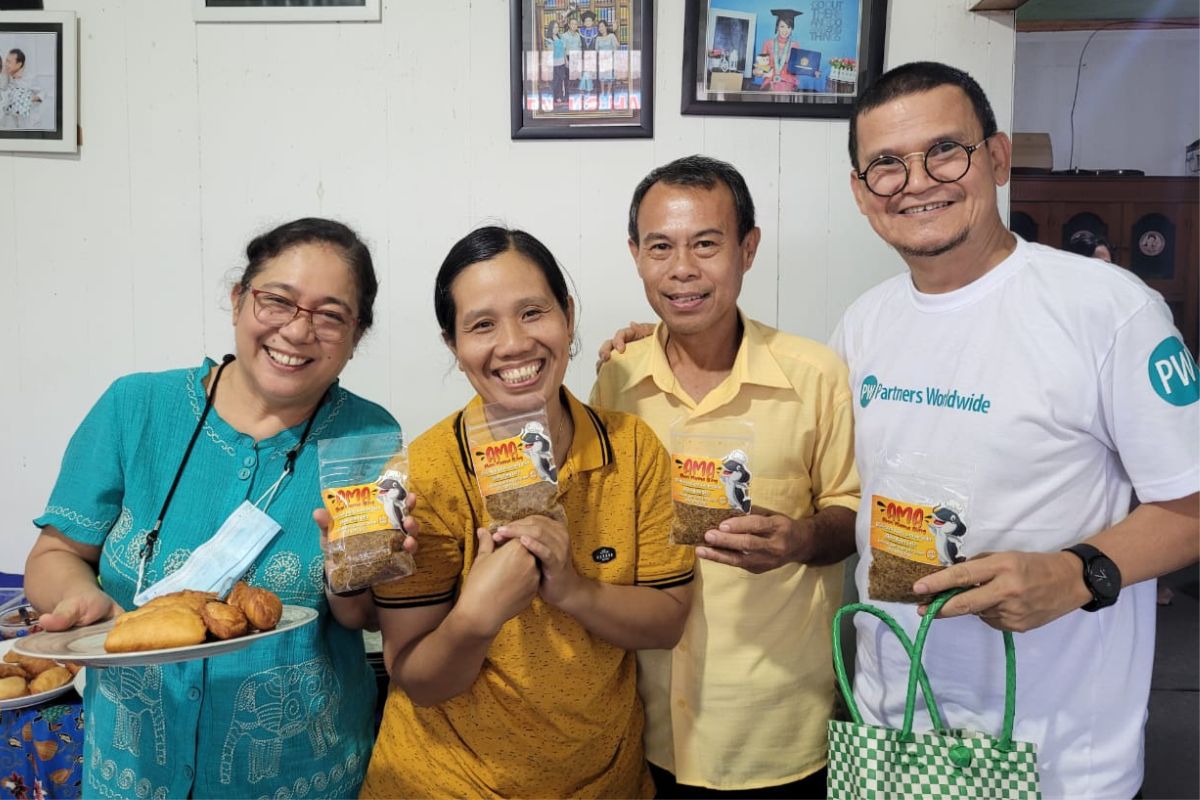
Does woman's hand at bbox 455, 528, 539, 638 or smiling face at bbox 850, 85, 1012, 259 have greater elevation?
smiling face at bbox 850, 85, 1012, 259

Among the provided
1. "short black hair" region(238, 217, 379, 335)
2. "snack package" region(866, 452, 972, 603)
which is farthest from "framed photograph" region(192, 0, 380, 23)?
"snack package" region(866, 452, 972, 603)

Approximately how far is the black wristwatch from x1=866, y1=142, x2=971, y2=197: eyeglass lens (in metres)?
0.71

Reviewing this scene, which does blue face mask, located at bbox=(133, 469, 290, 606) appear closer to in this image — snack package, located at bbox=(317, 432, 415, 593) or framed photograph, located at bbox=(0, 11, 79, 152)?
snack package, located at bbox=(317, 432, 415, 593)

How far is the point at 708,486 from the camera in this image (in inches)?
56.5

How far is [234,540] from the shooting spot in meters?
1.52

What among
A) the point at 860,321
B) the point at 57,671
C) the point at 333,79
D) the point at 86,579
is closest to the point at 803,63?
the point at 860,321

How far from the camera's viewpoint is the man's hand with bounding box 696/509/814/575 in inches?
56.8

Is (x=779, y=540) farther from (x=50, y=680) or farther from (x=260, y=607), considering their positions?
(x=50, y=680)

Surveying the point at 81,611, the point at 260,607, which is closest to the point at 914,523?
the point at 260,607

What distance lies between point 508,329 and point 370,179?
1.48m

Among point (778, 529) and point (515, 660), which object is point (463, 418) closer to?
point (515, 660)

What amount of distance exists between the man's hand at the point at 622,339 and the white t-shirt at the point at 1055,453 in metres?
0.61

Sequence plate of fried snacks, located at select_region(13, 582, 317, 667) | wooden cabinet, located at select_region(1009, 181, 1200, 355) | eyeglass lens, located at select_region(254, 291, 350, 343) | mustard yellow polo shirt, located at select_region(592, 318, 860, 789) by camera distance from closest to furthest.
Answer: plate of fried snacks, located at select_region(13, 582, 317, 667) < eyeglass lens, located at select_region(254, 291, 350, 343) < mustard yellow polo shirt, located at select_region(592, 318, 860, 789) < wooden cabinet, located at select_region(1009, 181, 1200, 355)

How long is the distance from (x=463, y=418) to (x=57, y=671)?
1.43m
